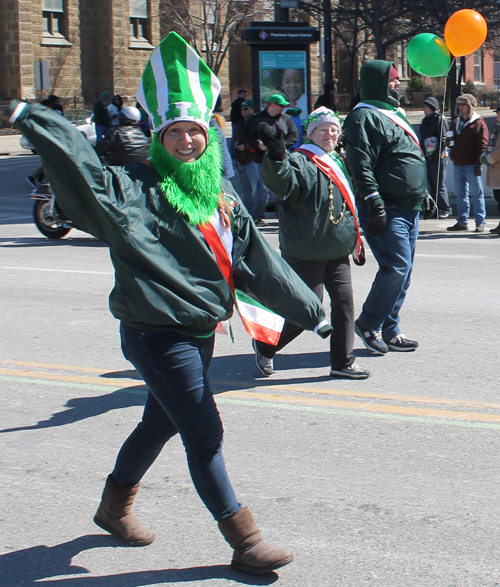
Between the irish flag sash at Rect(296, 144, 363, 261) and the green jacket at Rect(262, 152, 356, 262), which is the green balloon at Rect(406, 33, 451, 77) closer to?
the irish flag sash at Rect(296, 144, 363, 261)

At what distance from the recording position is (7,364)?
615 centimetres

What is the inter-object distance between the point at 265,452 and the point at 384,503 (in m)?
0.80

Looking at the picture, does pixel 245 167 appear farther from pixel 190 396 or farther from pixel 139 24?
pixel 139 24

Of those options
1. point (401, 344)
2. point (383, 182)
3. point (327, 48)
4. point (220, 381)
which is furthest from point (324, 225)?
point (327, 48)

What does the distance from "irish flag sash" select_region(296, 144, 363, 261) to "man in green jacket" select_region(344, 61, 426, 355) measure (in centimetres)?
27

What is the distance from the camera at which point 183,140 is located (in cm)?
309

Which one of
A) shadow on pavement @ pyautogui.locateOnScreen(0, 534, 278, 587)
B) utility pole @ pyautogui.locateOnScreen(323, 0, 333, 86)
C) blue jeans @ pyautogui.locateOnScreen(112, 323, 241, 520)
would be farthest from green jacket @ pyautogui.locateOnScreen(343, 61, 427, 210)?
utility pole @ pyautogui.locateOnScreen(323, 0, 333, 86)

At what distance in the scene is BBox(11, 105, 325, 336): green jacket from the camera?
2793 millimetres

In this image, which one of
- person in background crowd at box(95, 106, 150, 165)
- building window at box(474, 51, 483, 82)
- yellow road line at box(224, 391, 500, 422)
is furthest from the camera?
building window at box(474, 51, 483, 82)

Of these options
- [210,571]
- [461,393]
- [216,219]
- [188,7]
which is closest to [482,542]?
[210,571]

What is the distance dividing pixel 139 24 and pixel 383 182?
40.1m

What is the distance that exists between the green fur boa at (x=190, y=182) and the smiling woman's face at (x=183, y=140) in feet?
0.08

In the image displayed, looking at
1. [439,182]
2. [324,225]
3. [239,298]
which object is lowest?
[239,298]

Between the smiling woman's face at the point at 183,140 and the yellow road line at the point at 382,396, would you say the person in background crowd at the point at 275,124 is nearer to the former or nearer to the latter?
the yellow road line at the point at 382,396
